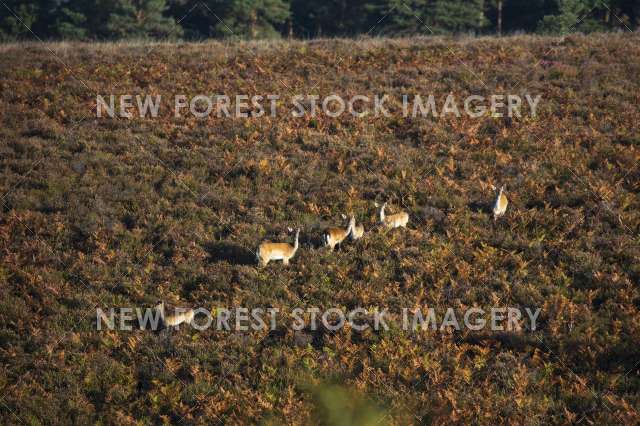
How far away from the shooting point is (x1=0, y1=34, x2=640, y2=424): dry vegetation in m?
9.30

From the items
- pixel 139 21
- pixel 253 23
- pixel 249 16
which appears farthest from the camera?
pixel 253 23

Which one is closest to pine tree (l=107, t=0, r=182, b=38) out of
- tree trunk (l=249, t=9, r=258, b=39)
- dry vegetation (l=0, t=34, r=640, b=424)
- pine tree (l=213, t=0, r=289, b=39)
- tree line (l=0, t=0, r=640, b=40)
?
tree line (l=0, t=0, r=640, b=40)

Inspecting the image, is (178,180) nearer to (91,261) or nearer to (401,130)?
(91,261)

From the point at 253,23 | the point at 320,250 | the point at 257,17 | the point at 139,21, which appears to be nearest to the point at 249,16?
the point at 253,23

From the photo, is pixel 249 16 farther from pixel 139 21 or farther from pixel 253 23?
pixel 139 21

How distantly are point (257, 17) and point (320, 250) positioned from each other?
35.8 metres

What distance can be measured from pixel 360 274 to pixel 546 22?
27473 millimetres

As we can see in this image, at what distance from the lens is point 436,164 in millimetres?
16219

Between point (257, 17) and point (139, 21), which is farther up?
point (257, 17)

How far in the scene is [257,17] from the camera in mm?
44156

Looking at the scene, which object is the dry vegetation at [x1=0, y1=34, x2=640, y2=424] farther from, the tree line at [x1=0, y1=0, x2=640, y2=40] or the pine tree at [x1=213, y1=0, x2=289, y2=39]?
the pine tree at [x1=213, y1=0, x2=289, y2=39]

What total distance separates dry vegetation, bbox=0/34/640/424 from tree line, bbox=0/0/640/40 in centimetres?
2207

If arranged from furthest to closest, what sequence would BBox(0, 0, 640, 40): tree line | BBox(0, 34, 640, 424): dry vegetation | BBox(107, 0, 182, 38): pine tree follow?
BBox(0, 0, 640, 40): tree line < BBox(107, 0, 182, 38): pine tree < BBox(0, 34, 640, 424): dry vegetation

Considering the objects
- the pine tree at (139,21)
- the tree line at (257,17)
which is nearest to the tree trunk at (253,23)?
the tree line at (257,17)
